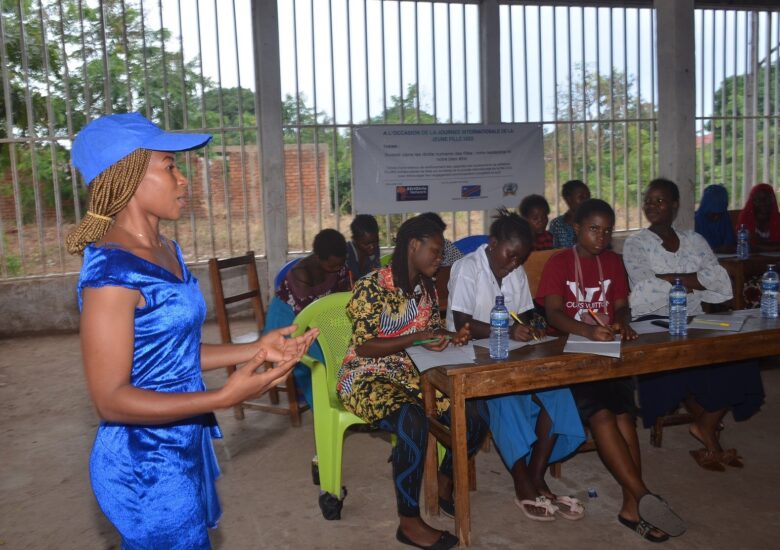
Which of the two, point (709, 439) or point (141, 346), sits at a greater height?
point (141, 346)

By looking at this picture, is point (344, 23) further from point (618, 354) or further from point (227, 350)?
point (227, 350)

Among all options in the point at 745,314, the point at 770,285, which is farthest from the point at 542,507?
the point at 770,285

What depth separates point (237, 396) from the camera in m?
1.33

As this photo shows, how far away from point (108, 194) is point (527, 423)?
2256mm

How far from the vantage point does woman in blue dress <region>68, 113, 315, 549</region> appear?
4.33 feet

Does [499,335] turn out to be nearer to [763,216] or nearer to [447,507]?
[447,507]

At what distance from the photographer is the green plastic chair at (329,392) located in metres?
3.25

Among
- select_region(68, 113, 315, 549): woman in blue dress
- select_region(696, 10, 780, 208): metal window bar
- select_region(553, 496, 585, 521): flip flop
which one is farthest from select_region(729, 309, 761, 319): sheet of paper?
select_region(696, 10, 780, 208): metal window bar

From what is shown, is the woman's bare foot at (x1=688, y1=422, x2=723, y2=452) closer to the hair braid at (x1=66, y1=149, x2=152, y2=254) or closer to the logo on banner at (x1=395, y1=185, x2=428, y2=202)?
the hair braid at (x1=66, y1=149, x2=152, y2=254)

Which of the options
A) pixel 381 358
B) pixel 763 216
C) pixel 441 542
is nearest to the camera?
A: pixel 441 542

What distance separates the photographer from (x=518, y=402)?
325 centimetres

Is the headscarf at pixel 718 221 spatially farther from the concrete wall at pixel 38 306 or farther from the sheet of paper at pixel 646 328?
the concrete wall at pixel 38 306

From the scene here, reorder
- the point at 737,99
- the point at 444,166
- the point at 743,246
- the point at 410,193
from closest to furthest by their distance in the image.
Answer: the point at 743,246, the point at 410,193, the point at 444,166, the point at 737,99

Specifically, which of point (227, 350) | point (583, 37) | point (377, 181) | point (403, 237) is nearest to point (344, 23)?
point (377, 181)
